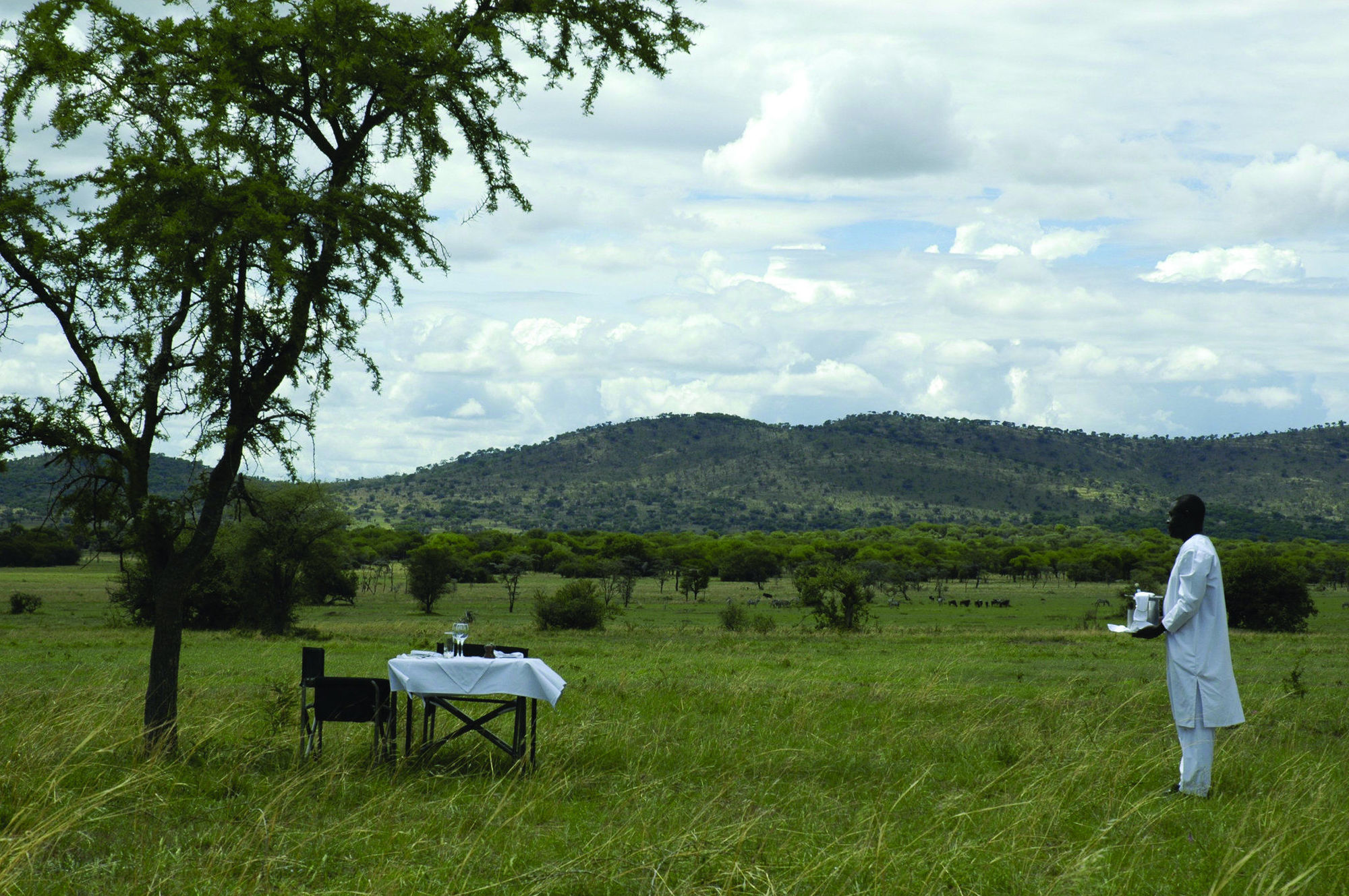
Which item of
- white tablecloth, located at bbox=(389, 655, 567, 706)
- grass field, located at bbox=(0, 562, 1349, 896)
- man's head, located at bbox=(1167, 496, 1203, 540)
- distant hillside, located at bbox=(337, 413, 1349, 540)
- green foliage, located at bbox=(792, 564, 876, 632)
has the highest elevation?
distant hillside, located at bbox=(337, 413, 1349, 540)

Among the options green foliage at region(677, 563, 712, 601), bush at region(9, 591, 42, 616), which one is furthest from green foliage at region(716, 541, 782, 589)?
bush at region(9, 591, 42, 616)

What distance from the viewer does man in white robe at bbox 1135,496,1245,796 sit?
25.0 ft

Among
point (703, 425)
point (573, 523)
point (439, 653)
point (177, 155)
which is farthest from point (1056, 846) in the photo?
point (703, 425)

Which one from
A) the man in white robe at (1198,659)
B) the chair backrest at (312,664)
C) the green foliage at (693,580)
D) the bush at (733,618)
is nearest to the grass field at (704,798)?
the man in white robe at (1198,659)

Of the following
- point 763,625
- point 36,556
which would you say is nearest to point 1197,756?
point 763,625

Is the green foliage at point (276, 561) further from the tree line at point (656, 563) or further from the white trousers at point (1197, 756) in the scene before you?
the white trousers at point (1197, 756)

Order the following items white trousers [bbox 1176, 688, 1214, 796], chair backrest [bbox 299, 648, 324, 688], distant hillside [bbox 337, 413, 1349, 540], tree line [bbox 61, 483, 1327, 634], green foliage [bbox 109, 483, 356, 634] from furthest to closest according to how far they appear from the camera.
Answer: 1. distant hillside [bbox 337, 413, 1349, 540]
2. tree line [bbox 61, 483, 1327, 634]
3. green foliage [bbox 109, 483, 356, 634]
4. chair backrest [bbox 299, 648, 324, 688]
5. white trousers [bbox 1176, 688, 1214, 796]

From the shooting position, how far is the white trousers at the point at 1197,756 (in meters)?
7.58

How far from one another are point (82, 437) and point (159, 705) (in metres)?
2.17

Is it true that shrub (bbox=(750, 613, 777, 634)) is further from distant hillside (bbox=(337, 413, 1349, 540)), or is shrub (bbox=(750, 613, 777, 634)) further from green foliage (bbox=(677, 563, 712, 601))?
distant hillside (bbox=(337, 413, 1349, 540))

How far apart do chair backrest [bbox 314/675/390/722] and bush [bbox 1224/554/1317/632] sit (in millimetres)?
37591

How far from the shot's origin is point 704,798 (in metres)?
6.94

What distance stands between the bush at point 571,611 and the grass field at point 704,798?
22201mm

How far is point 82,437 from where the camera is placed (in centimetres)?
839
